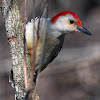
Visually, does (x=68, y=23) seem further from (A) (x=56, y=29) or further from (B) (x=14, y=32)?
(B) (x=14, y=32)

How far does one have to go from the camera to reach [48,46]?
13.5 ft

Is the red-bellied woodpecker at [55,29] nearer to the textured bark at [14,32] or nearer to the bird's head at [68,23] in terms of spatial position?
the bird's head at [68,23]

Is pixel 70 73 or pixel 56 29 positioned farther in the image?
pixel 70 73

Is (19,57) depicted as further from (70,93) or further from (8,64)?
(70,93)

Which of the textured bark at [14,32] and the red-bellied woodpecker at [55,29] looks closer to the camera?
the textured bark at [14,32]

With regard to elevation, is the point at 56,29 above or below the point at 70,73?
above

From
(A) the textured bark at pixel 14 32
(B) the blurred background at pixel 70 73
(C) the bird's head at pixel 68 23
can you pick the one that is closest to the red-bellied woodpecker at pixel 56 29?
(C) the bird's head at pixel 68 23

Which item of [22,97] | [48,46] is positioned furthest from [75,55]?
[22,97]

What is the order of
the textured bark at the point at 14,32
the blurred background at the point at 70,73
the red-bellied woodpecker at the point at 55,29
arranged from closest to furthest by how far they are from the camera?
the textured bark at the point at 14,32 → the red-bellied woodpecker at the point at 55,29 → the blurred background at the point at 70,73

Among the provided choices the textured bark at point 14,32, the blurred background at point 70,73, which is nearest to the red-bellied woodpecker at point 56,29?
the textured bark at point 14,32

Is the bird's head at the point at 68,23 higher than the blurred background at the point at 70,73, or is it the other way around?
the bird's head at the point at 68,23

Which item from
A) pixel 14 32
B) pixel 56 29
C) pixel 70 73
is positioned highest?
pixel 56 29

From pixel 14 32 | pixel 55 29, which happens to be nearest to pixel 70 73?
pixel 55 29

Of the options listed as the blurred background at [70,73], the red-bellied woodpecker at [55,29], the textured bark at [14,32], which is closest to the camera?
the textured bark at [14,32]
